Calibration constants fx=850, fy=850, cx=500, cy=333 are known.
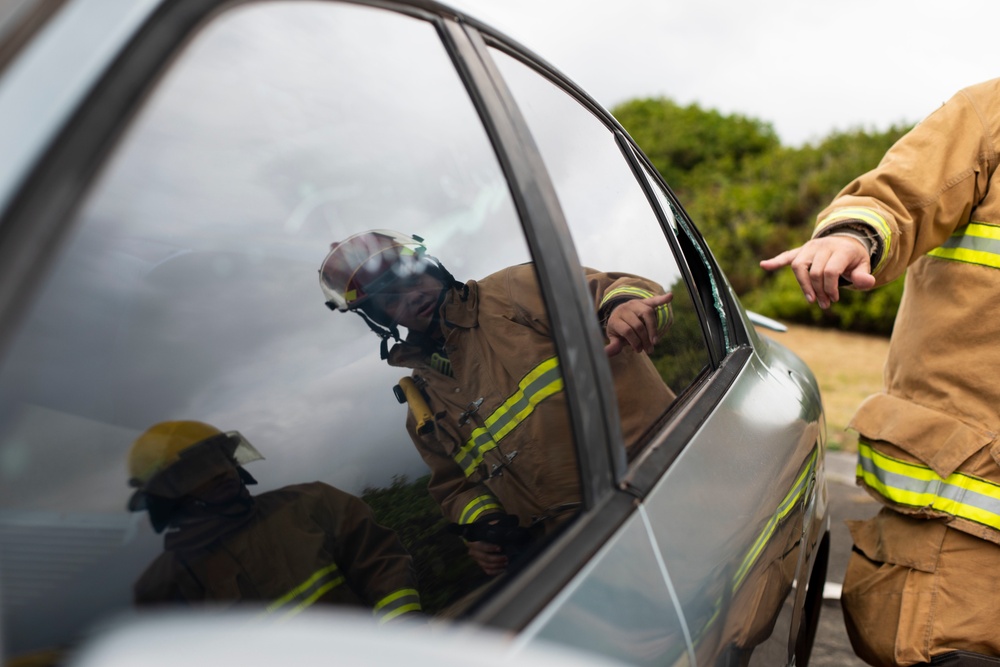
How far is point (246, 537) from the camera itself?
98 centimetres

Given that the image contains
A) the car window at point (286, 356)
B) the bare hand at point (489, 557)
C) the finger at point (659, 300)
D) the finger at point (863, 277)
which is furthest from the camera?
the finger at point (863, 277)

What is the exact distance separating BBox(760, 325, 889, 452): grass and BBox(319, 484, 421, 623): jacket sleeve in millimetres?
4886

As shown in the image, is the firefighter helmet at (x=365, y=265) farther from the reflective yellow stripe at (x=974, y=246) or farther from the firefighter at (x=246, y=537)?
the reflective yellow stripe at (x=974, y=246)

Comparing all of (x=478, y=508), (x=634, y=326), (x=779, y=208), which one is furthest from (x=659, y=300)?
(x=779, y=208)

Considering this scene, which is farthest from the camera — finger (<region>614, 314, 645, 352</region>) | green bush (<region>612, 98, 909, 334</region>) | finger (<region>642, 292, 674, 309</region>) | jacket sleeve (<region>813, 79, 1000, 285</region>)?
green bush (<region>612, 98, 909, 334</region>)

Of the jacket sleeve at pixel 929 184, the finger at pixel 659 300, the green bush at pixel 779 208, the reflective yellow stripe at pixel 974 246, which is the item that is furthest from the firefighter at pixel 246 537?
the green bush at pixel 779 208

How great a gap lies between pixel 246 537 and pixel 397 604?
0.22 m

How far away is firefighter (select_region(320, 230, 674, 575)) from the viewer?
3.76ft

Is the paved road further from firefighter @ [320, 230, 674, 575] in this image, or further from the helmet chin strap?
the helmet chin strap

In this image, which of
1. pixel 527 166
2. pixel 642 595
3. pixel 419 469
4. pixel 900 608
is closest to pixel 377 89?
pixel 527 166

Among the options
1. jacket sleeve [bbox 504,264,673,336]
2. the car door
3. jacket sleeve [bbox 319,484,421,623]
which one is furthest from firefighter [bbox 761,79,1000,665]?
jacket sleeve [bbox 319,484,421,623]

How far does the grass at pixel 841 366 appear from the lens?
6.02 m

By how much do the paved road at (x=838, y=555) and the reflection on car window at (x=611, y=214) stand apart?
178 cm

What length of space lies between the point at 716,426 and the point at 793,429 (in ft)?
1.54
